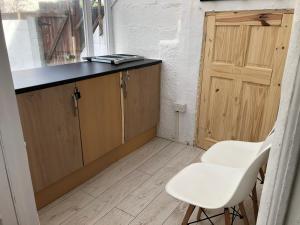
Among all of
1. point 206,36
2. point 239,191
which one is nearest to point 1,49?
point 239,191

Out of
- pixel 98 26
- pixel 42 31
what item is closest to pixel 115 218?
pixel 42 31

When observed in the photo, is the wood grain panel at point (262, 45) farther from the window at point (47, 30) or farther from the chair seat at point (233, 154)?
the window at point (47, 30)

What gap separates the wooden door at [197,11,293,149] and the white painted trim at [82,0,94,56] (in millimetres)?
1229

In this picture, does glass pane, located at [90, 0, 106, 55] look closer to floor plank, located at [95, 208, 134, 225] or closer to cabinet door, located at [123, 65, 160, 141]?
cabinet door, located at [123, 65, 160, 141]

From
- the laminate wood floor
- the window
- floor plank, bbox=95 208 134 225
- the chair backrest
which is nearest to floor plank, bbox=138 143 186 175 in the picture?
the laminate wood floor

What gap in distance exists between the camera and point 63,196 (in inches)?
79.3

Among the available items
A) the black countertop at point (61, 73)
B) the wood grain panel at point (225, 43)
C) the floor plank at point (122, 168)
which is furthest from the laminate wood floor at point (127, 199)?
the wood grain panel at point (225, 43)

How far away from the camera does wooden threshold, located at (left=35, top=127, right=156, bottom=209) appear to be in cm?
190

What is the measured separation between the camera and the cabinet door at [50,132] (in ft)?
5.31

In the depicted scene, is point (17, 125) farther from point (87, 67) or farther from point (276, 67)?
point (276, 67)

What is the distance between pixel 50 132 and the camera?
5.77 feet

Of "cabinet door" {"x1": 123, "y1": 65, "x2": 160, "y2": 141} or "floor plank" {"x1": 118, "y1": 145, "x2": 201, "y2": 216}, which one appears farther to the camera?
"cabinet door" {"x1": 123, "y1": 65, "x2": 160, "y2": 141}

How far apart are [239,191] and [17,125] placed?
106cm

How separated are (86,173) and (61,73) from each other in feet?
2.91
